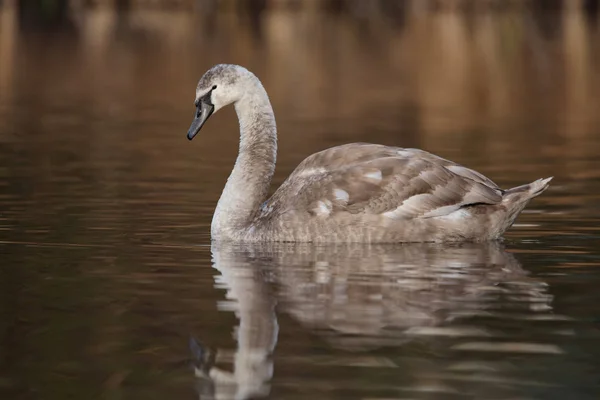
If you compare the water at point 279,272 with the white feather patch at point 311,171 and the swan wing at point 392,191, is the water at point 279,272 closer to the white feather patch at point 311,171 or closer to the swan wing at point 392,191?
the swan wing at point 392,191

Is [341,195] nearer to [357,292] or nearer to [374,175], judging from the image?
[374,175]

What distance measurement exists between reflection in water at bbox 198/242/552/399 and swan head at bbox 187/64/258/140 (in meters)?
1.10

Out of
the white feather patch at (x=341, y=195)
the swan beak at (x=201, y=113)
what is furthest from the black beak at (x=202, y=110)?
the white feather patch at (x=341, y=195)

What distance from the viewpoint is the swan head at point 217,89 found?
12.3 meters

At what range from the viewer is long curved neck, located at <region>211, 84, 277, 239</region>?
12312 millimetres

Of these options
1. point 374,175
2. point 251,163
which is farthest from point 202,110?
point 374,175

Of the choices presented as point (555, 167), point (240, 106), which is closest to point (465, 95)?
point (555, 167)

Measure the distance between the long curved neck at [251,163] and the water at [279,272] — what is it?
0.39 m

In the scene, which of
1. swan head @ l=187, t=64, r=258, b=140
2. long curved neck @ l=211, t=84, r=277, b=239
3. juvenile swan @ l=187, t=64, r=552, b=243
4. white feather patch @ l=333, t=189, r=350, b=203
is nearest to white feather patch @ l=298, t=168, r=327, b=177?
juvenile swan @ l=187, t=64, r=552, b=243

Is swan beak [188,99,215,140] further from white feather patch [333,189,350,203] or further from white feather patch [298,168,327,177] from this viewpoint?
white feather patch [333,189,350,203]

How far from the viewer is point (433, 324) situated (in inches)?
332

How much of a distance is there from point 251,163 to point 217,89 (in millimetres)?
680

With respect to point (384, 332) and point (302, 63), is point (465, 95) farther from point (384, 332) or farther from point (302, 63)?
point (384, 332)

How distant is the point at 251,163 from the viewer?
1257 cm
